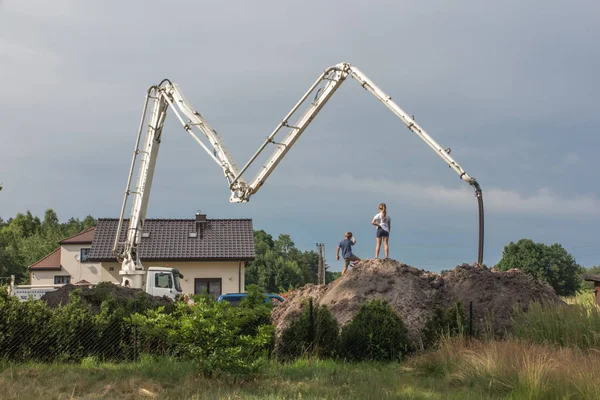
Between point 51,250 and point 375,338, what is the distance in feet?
185

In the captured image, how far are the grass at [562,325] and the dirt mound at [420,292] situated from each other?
1.19m

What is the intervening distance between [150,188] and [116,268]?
641 inches

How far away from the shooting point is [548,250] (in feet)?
214

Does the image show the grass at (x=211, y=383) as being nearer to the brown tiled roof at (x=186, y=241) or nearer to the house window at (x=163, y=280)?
the house window at (x=163, y=280)

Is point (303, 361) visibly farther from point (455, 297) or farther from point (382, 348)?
point (455, 297)

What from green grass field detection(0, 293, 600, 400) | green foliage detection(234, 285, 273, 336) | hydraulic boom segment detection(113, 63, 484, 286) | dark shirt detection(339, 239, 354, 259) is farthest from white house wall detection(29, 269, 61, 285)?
green foliage detection(234, 285, 273, 336)

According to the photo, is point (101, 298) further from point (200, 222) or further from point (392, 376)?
point (200, 222)

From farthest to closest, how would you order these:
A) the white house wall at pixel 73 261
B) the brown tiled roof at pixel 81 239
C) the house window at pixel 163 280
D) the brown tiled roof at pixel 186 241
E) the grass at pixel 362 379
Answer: the brown tiled roof at pixel 81 239 < the white house wall at pixel 73 261 < the brown tiled roof at pixel 186 241 < the house window at pixel 163 280 < the grass at pixel 362 379

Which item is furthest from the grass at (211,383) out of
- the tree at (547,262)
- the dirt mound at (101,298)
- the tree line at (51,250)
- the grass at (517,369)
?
the tree at (547,262)

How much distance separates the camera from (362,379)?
1121 cm

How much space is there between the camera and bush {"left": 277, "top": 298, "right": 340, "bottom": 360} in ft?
45.6

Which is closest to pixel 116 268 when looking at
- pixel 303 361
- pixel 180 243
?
pixel 180 243

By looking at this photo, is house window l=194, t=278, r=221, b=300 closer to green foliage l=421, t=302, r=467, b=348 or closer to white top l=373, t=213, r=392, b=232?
white top l=373, t=213, r=392, b=232

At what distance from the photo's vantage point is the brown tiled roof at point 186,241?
3941cm
